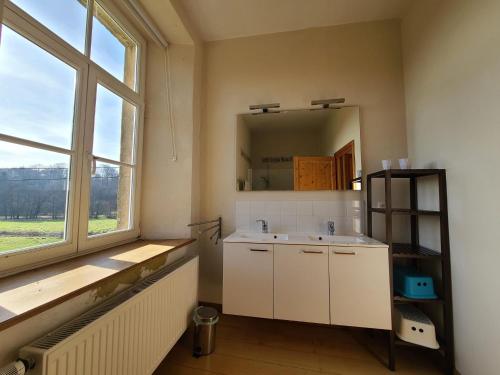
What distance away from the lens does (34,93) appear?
116cm

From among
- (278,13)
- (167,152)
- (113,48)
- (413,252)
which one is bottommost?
(413,252)

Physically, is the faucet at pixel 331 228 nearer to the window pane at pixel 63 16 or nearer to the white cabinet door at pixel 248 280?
the white cabinet door at pixel 248 280

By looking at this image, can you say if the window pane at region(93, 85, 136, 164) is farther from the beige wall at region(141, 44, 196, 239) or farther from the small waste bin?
the small waste bin

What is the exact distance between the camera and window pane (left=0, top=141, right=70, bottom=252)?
105 centimetres

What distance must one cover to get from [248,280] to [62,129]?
1.62 meters

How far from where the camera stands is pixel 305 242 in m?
1.67

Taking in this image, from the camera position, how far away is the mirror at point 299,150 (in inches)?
82.6

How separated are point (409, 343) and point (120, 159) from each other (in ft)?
8.55

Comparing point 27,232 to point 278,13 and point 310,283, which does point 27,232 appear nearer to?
point 310,283

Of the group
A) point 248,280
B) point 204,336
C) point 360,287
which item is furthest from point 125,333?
point 360,287

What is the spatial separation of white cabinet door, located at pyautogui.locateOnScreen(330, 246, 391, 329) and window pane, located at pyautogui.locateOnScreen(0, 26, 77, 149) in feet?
6.52

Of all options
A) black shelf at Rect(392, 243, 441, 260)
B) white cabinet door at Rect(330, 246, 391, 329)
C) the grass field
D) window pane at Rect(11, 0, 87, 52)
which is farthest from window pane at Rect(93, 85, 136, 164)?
black shelf at Rect(392, 243, 441, 260)

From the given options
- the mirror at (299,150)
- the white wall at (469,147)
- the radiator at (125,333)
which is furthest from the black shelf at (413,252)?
the radiator at (125,333)

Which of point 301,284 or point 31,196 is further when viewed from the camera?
point 301,284
